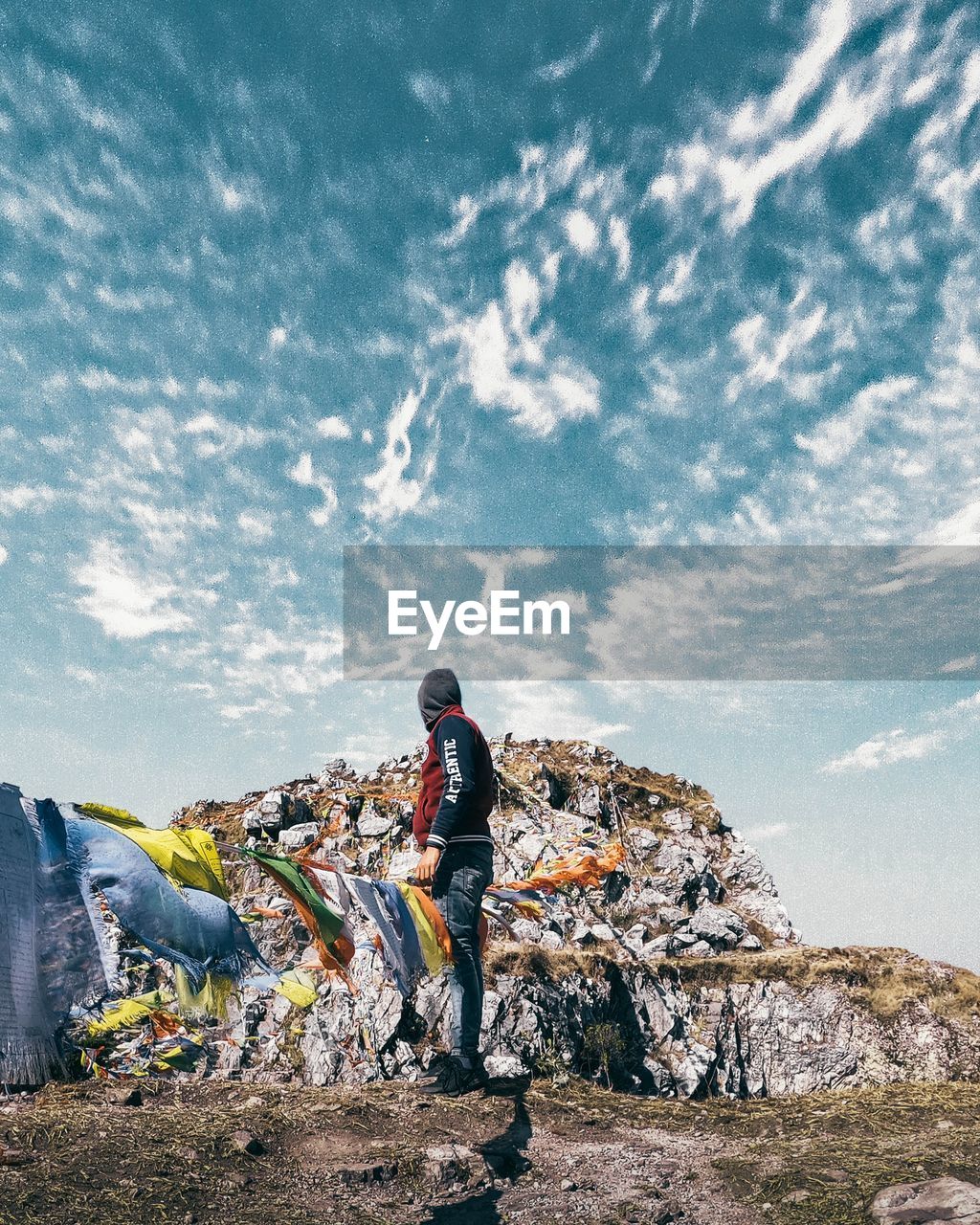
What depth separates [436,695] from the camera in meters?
5.85

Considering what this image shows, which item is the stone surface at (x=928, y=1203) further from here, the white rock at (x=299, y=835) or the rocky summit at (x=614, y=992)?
the white rock at (x=299, y=835)

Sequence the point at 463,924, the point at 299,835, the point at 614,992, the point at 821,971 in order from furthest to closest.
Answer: the point at 299,835, the point at 821,971, the point at 614,992, the point at 463,924

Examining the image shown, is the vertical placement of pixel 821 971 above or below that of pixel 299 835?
below

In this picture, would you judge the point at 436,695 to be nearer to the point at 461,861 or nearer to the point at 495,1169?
the point at 461,861

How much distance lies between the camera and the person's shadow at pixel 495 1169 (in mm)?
4469

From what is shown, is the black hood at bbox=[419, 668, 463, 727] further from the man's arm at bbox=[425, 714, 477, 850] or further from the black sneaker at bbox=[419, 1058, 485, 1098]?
the black sneaker at bbox=[419, 1058, 485, 1098]

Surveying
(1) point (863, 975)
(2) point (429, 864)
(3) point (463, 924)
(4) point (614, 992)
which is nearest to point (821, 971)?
(1) point (863, 975)

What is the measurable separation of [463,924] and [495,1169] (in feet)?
5.34

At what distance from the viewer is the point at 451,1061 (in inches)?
223

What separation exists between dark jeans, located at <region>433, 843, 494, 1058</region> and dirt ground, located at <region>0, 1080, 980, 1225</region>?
2.52 feet

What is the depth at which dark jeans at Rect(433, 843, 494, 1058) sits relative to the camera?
18.3 ft

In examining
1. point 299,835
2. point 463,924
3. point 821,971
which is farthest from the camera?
point 299,835

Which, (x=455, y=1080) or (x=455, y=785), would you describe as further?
(x=455, y=1080)

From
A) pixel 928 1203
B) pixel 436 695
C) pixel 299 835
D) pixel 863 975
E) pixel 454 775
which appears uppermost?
pixel 436 695
